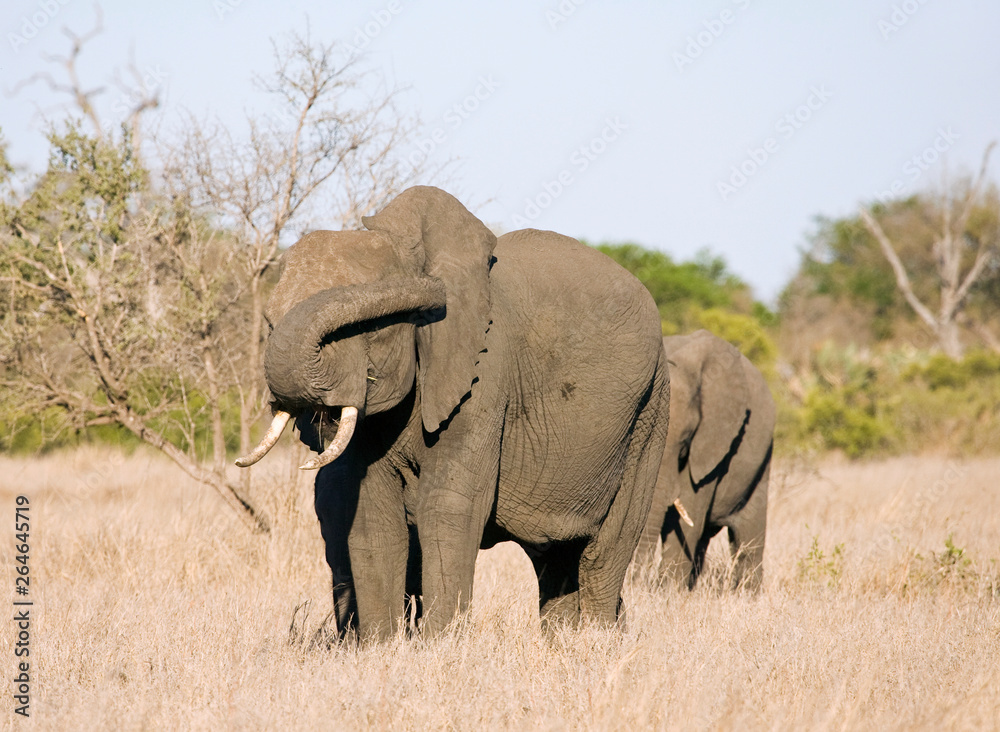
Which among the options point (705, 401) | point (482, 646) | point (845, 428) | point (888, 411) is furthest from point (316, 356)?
point (888, 411)

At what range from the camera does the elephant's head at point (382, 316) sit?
3.94m

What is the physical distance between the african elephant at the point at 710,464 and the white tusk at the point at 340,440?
166 inches

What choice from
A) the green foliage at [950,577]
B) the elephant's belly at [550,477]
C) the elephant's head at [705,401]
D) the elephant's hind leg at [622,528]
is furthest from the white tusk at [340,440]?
the green foliage at [950,577]

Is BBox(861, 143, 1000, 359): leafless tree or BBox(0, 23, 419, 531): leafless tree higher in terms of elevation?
BBox(861, 143, 1000, 359): leafless tree

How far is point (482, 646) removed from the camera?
5.10 meters

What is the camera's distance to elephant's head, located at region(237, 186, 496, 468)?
3.94 m

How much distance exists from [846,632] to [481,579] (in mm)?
2609

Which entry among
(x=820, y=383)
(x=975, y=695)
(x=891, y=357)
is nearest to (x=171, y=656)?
(x=975, y=695)

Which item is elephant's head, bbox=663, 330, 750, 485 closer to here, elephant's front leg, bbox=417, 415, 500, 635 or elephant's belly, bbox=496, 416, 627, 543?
elephant's belly, bbox=496, 416, 627, 543

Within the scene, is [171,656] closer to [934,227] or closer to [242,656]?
[242,656]

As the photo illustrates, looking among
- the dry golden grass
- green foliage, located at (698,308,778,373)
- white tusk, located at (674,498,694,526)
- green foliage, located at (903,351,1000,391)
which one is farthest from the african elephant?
green foliage, located at (903,351,1000,391)

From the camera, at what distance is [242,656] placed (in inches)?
192

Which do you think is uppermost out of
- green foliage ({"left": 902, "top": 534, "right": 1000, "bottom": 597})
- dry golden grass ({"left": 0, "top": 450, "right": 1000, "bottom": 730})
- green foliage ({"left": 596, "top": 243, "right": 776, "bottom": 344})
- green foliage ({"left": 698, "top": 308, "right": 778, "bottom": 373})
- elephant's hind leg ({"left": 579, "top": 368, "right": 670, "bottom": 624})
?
green foliage ({"left": 596, "top": 243, "right": 776, "bottom": 344})

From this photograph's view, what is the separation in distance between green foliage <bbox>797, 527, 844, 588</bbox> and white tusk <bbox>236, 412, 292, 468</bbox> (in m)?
4.94
